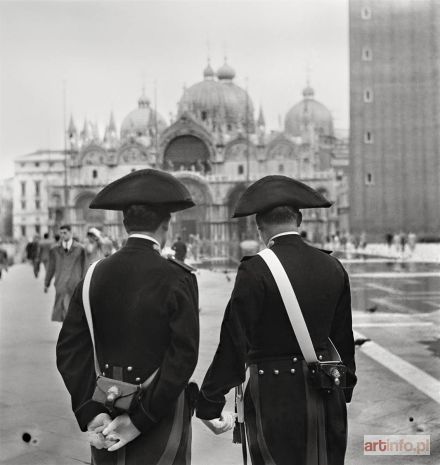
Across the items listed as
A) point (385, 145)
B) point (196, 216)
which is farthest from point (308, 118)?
point (385, 145)

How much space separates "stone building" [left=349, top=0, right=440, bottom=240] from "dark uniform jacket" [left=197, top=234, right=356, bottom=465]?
31270 mm

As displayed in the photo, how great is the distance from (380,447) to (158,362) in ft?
7.55

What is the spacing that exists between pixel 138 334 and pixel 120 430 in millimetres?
381

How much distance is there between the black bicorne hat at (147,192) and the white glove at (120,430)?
87cm

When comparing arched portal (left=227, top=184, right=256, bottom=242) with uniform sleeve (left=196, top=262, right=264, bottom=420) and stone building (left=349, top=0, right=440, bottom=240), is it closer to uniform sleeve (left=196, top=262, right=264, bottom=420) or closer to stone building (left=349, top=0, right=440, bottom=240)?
stone building (left=349, top=0, right=440, bottom=240)

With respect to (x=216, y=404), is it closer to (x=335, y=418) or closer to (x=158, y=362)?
(x=158, y=362)

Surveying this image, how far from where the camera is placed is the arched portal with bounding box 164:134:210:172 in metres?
61.2

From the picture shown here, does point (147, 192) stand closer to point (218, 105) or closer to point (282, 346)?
point (282, 346)

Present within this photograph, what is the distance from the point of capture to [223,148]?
6012 centimetres

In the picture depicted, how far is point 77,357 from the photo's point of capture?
3.14 meters

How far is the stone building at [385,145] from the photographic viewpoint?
36.2 metres

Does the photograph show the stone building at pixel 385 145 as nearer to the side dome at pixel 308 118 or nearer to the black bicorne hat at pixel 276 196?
the side dome at pixel 308 118

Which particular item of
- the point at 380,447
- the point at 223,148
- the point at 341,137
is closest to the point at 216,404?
the point at 380,447

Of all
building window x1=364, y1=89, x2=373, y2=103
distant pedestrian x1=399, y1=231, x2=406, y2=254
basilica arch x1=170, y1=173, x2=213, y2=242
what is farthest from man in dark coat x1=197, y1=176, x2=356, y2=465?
building window x1=364, y1=89, x2=373, y2=103
